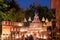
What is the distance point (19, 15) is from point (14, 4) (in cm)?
31

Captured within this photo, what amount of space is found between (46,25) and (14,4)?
937 millimetres

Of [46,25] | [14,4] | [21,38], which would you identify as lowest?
[21,38]

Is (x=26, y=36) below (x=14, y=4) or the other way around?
below

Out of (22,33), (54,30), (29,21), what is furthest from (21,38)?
(54,30)

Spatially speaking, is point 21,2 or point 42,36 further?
point 21,2

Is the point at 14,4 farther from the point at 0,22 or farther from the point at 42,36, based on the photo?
the point at 42,36

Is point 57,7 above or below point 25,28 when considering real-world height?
above

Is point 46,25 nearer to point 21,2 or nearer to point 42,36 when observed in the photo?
point 42,36

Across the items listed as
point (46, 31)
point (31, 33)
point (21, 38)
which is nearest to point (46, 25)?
point (46, 31)

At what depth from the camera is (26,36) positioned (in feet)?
11.8

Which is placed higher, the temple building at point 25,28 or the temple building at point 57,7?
the temple building at point 57,7

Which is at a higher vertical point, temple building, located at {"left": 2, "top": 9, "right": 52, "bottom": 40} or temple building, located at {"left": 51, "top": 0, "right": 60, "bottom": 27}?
temple building, located at {"left": 51, "top": 0, "right": 60, "bottom": 27}

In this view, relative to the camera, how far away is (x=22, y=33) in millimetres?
3613

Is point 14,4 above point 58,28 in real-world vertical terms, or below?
above
